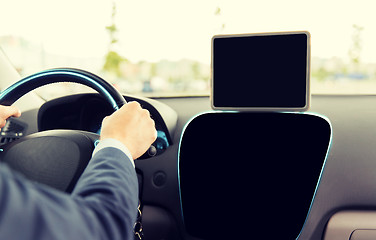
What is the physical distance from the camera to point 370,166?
1335 mm

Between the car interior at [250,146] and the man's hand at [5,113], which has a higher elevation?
the man's hand at [5,113]

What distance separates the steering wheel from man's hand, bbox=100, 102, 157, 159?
171 millimetres

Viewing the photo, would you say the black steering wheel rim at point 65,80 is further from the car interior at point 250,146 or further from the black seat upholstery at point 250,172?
the black seat upholstery at point 250,172

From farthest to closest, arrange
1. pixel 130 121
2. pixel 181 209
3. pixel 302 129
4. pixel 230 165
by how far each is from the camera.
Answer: pixel 181 209 < pixel 230 165 < pixel 302 129 < pixel 130 121

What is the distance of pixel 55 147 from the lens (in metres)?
0.96

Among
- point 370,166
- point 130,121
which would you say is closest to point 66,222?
point 130,121

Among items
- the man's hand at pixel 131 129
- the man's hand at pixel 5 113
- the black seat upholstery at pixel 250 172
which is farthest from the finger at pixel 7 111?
the black seat upholstery at pixel 250 172

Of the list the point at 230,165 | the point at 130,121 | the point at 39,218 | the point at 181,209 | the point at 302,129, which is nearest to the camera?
the point at 39,218

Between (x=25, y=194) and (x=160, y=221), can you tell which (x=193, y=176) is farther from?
(x=25, y=194)

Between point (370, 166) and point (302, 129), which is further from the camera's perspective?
point (370, 166)

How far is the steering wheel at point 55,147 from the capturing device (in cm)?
91

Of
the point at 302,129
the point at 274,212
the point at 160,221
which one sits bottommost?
the point at 160,221

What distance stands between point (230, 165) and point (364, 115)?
0.52 m

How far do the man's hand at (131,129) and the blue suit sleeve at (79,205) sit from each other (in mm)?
68
